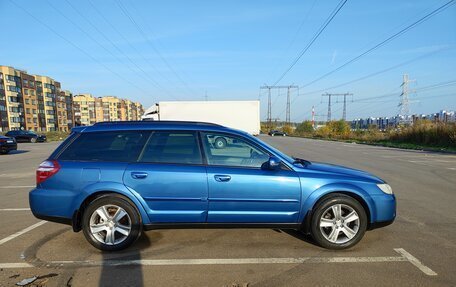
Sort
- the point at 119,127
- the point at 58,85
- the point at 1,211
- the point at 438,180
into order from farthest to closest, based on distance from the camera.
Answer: the point at 58,85
the point at 438,180
the point at 1,211
the point at 119,127

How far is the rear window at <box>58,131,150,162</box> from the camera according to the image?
4027 mm

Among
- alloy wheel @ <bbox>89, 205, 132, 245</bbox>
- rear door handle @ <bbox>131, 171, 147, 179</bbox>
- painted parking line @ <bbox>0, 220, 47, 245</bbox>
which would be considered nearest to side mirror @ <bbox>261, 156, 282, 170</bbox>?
rear door handle @ <bbox>131, 171, 147, 179</bbox>

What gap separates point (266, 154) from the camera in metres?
4.08

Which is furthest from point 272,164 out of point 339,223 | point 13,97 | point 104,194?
point 13,97

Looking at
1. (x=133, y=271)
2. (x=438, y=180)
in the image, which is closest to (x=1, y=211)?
(x=133, y=271)

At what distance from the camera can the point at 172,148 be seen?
13.4ft

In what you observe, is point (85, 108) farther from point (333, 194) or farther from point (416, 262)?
point (416, 262)

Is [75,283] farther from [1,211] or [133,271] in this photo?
[1,211]

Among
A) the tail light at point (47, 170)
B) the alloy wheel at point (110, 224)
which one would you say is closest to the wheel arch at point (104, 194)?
the alloy wheel at point (110, 224)

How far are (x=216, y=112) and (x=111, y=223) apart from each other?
16048 millimetres

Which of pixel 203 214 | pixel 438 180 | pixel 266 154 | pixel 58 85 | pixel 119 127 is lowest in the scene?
pixel 438 180

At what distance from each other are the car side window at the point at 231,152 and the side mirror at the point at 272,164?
0.10 metres

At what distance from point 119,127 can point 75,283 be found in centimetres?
202

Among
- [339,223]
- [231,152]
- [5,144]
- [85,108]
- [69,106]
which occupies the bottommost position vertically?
[339,223]
